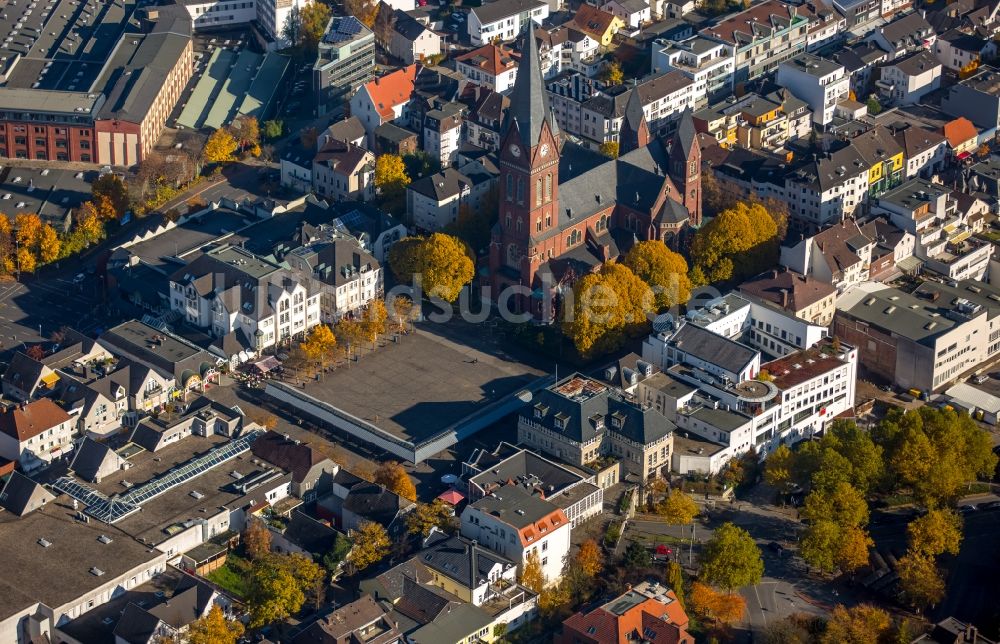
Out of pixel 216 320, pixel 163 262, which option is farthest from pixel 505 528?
pixel 163 262

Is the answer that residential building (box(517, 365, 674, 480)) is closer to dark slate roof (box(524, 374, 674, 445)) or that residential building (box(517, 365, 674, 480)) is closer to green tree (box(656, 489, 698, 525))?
dark slate roof (box(524, 374, 674, 445))

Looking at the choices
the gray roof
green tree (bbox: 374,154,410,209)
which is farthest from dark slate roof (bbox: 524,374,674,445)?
green tree (bbox: 374,154,410,209)

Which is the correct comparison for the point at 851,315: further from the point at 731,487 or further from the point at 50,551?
the point at 50,551

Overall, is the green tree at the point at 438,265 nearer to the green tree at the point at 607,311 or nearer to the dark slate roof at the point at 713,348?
the green tree at the point at 607,311

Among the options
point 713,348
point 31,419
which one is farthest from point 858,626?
point 31,419


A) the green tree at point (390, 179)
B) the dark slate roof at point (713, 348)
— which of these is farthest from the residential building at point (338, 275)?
the dark slate roof at point (713, 348)

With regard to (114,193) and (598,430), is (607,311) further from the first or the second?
(114,193)
